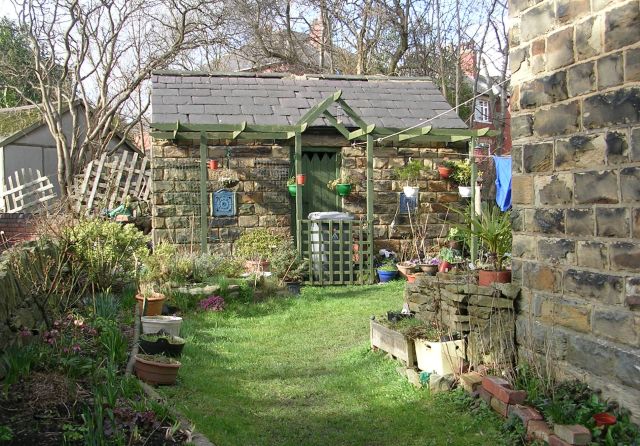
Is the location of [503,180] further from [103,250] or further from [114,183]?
[114,183]

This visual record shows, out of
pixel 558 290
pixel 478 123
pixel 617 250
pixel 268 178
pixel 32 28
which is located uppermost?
pixel 32 28

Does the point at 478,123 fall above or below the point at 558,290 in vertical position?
above

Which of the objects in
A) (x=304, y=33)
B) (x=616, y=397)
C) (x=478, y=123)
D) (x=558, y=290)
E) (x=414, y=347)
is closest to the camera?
(x=616, y=397)

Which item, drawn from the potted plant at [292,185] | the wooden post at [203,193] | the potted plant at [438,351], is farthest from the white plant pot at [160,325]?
the potted plant at [292,185]

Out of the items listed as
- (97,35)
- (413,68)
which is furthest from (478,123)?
(97,35)

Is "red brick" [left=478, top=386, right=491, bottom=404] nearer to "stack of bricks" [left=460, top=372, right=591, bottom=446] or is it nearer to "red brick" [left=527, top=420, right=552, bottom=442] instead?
"stack of bricks" [left=460, top=372, right=591, bottom=446]

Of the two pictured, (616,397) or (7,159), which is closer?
(616,397)

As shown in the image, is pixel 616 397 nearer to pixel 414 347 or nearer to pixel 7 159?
pixel 414 347

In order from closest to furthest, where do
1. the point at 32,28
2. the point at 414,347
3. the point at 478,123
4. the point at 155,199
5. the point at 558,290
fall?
the point at 558,290 → the point at 414,347 → the point at 155,199 → the point at 32,28 → the point at 478,123

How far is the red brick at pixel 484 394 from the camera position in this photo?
15.7 ft

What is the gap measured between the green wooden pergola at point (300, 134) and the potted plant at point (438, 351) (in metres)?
5.30

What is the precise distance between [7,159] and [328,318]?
1641 centimetres

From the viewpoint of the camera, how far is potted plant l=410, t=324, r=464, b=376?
5.39 metres

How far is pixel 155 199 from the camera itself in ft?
38.3
